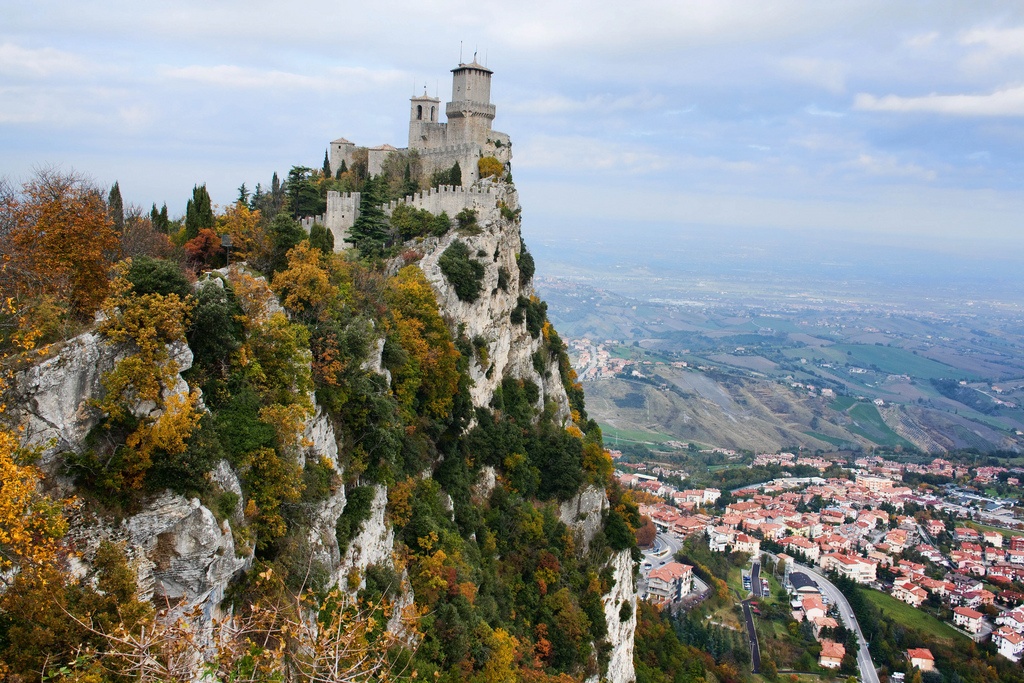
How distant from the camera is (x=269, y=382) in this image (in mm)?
18656

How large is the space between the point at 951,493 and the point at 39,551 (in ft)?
366

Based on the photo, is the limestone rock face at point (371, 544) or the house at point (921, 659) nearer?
the limestone rock face at point (371, 544)

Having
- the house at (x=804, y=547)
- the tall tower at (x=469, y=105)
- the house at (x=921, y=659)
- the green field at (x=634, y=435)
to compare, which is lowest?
the green field at (x=634, y=435)

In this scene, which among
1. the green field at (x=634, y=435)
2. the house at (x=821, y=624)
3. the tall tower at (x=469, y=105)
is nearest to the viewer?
the tall tower at (x=469, y=105)

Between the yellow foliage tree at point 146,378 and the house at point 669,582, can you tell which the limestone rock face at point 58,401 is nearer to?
the yellow foliage tree at point 146,378

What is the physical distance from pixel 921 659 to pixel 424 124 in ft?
168

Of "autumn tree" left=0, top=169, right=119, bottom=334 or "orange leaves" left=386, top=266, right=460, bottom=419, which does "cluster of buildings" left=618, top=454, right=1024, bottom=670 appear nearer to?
"orange leaves" left=386, top=266, right=460, bottom=419

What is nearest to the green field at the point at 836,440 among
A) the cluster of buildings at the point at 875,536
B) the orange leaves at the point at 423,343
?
the cluster of buildings at the point at 875,536

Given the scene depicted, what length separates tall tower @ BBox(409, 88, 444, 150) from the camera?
40.6 meters

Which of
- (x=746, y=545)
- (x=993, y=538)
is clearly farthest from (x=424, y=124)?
(x=993, y=538)

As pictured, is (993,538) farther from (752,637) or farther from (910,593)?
(752,637)

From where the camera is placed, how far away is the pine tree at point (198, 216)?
2725 cm

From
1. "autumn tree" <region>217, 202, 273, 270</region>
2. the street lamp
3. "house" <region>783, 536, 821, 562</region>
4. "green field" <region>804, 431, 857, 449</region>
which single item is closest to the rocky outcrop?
"autumn tree" <region>217, 202, 273, 270</region>

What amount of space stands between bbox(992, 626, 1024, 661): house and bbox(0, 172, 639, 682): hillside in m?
39.2
